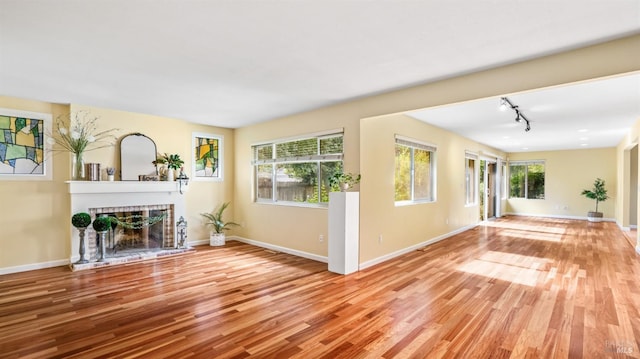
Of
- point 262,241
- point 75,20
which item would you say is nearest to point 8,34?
point 75,20

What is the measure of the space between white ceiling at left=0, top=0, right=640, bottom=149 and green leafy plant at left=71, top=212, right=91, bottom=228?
5.69 ft

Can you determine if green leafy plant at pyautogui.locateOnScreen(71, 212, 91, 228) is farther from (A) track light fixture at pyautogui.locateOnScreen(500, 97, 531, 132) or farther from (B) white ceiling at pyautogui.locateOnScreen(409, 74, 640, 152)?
(A) track light fixture at pyautogui.locateOnScreen(500, 97, 531, 132)

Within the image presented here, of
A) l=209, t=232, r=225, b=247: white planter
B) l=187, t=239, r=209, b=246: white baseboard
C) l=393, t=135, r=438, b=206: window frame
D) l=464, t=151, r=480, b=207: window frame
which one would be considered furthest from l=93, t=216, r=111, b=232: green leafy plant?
l=464, t=151, r=480, b=207: window frame

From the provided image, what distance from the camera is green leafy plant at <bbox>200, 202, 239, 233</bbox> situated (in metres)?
6.33

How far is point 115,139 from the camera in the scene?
515 centimetres

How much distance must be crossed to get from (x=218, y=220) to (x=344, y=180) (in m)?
3.28

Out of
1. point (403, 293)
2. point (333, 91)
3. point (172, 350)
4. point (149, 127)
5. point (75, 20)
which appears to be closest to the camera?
point (75, 20)

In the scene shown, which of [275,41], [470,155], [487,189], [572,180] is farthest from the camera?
[572,180]

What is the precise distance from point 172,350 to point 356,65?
295 cm

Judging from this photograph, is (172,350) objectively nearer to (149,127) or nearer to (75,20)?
(75,20)

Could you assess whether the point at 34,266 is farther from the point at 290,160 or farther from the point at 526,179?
the point at 526,179

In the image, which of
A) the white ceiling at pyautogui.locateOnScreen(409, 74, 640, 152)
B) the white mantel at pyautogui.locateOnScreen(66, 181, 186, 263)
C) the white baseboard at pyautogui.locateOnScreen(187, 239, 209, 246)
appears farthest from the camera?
the white baseboard at pyautogui.locateOnScreen(187, 239, 209, 246)

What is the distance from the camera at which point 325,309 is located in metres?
3.16

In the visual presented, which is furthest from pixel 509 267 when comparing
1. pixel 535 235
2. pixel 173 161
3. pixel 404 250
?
pixel 173 161
